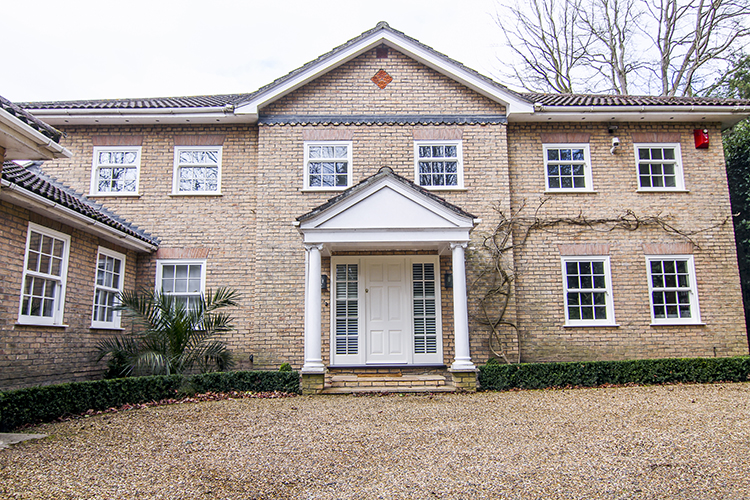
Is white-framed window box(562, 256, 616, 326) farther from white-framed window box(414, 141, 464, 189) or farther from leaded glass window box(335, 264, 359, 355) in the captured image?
leaded glass window box(335, 264, 359, 355)

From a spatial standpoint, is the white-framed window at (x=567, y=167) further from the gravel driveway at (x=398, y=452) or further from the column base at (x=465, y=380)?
the gravel driveway at (x=398, y=452)

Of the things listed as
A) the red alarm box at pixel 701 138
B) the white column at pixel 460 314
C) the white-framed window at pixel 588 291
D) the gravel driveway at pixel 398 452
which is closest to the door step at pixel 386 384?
the white column at pixel 460 314

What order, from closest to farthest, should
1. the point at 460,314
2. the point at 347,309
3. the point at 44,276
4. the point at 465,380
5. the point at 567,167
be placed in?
1. the point at 44,276
2. the point at 465,380
3. the point at 460,314
4. the point at 347,309
5. the point at 567,167

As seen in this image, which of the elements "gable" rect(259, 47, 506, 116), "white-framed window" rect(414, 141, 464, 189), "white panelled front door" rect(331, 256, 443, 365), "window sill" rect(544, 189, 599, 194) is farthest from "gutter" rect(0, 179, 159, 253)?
"window sill" rect(544, 189, 599, 194)

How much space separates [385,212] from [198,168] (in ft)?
17.8

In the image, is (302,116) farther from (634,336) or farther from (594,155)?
(634,336)

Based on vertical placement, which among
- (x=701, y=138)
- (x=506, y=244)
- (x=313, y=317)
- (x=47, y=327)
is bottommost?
(x=47, y=327)

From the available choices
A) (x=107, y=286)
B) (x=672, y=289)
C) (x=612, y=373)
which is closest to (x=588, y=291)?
(x=672, y=289)

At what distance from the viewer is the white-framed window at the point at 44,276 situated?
8.91 meters

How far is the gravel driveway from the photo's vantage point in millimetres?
4656

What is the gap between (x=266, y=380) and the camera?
402 inches

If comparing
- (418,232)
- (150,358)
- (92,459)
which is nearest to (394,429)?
(92,459)

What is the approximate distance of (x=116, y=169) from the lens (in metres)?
12.8

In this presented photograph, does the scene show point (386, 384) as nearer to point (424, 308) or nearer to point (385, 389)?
point (385, 389)
